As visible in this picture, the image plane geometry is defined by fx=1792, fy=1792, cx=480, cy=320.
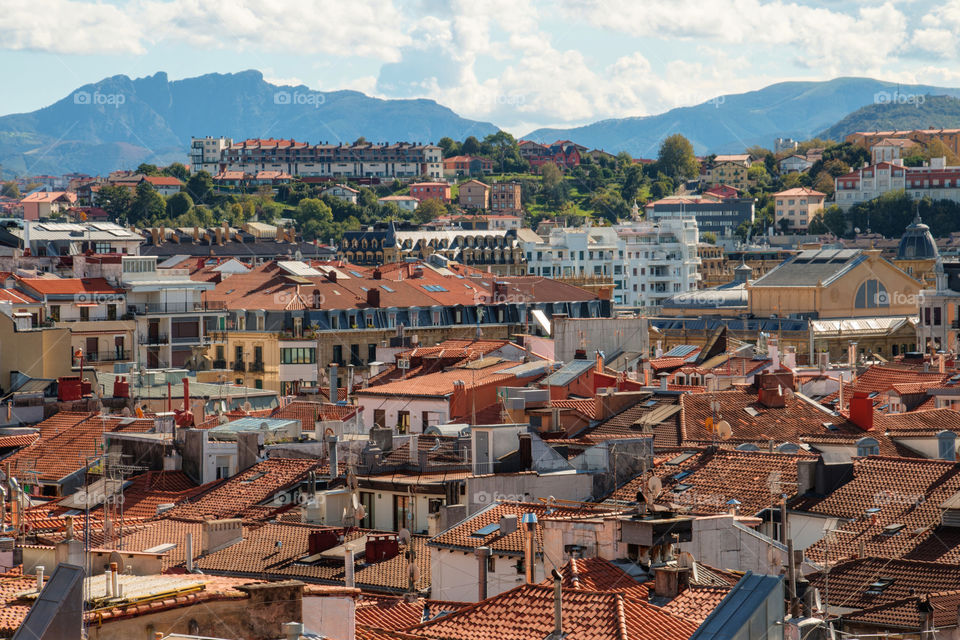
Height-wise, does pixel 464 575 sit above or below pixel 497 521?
below

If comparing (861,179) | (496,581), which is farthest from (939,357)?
(861,179)

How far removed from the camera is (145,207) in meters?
174

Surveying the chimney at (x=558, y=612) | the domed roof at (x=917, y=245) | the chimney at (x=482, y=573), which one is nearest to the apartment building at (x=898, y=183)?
the domed roof at (x=917, y=245)

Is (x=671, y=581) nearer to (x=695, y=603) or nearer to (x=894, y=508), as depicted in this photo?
(x=695, y=603)

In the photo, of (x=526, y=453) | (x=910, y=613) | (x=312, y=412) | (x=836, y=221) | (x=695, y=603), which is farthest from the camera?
(x=836, y=221)

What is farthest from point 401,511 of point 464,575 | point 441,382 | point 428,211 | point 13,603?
point 428,211

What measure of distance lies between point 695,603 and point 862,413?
16.3 metres

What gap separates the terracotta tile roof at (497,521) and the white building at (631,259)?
4228 inches

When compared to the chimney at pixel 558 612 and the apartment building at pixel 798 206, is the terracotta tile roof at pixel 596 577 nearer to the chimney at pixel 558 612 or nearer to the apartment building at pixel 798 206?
the chimney at pixel 558 612

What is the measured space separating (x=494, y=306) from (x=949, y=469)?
41.7 metres

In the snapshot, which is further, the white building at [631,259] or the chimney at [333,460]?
the white building at [631,259]

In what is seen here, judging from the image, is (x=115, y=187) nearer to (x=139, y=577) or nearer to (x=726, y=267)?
(x=726, y=267)

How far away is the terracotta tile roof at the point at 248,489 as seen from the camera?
85.5 feet

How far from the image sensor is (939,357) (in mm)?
48031
